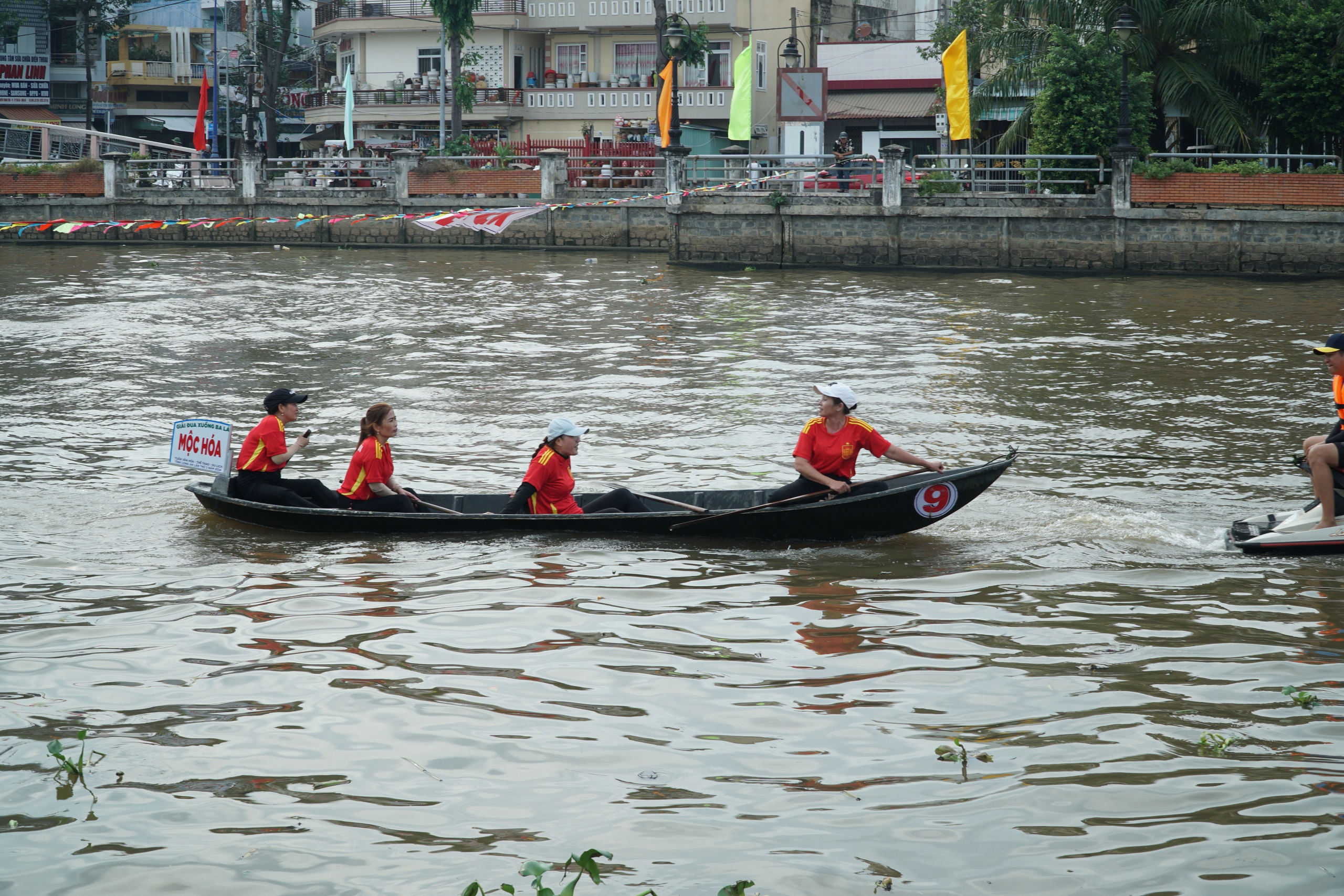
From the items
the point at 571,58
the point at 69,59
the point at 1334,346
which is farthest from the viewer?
the point at 69,59

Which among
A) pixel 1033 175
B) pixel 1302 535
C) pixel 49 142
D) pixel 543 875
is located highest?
pixel 49 142

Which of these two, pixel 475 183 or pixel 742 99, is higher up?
pixel 742 99

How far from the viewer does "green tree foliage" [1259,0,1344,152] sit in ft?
91.6

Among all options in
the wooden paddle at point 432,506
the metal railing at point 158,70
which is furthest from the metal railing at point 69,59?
the wooden paddle at point 432,506

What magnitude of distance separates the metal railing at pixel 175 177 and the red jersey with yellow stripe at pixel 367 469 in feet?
101

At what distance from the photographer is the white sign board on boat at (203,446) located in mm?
10242

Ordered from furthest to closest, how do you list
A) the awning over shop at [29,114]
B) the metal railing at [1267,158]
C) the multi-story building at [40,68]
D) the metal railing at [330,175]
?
the awning over shop at [29,114], the multi-story building at [40,68], the metal railing at [330,175], the metal railing at [1267,158]

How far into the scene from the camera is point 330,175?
3894 centimetres

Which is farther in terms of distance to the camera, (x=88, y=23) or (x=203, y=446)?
(x=88, y=23)

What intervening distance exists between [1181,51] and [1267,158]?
14.6 feet

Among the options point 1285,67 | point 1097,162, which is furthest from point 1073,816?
point 1285,67

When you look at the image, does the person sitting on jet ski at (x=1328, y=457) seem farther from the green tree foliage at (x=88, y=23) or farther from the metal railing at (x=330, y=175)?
the green tree foliage at (x=88, y=23)

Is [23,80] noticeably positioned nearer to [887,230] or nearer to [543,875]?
[887,230]

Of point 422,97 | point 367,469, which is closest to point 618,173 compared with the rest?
point 422,97
